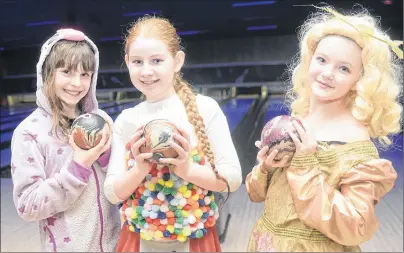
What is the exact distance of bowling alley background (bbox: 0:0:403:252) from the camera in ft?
7.82

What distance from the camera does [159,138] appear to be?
2.78 ft

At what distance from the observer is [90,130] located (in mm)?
972

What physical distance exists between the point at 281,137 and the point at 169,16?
240 centimetres

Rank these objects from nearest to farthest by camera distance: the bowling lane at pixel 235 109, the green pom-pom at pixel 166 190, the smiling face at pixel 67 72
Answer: the green pom-pom at pixel 166 190, the smiling face at pixel 67 72, the bowling lane at pixel 235 109

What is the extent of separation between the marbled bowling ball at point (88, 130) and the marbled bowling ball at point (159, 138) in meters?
0.16

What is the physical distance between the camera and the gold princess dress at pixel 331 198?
86 cm

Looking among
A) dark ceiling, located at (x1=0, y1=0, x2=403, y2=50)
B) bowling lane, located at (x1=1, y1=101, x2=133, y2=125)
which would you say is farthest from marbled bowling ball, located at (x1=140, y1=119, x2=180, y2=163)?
bowling lane, located at (x1=1, y1=101, x2=133, y2=125)

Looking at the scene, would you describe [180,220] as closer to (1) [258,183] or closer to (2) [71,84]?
(1) [258,183]

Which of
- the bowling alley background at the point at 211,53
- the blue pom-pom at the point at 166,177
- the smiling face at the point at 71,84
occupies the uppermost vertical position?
the smiling face at the point at 71,84

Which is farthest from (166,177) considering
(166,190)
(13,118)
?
(13,118)

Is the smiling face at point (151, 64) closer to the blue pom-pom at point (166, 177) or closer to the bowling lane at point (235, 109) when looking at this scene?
the blue pom-pom at point (166, 177)

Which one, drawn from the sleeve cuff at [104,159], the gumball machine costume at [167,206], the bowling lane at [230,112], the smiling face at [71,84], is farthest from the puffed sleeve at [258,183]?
the bowling lane at [230,112]

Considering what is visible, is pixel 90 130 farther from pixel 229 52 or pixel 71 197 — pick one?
pixel 229 52

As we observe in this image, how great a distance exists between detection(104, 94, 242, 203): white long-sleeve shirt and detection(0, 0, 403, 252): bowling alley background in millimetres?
259
